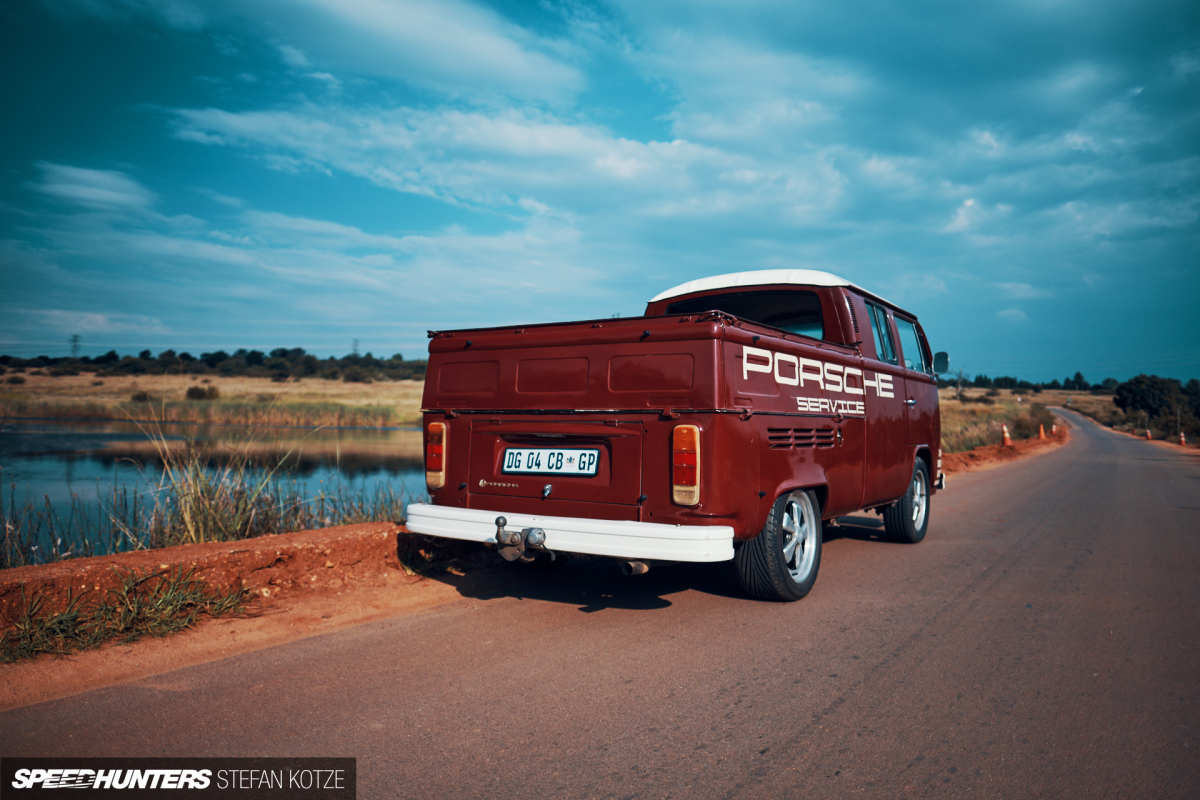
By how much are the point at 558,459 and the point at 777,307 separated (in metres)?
2.72

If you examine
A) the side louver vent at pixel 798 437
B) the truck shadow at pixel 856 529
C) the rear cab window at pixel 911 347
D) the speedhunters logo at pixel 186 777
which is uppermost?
the rear cab window at pixel 911 347

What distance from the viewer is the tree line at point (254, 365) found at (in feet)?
193

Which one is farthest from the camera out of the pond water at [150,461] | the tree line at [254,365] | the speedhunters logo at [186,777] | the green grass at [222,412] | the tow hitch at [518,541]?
the tree line at [254,365]

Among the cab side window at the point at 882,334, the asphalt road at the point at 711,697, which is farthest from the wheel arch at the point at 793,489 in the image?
the cab side window at the point at 882,334

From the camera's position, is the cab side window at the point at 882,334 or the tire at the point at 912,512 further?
the tire at the point at 912,512

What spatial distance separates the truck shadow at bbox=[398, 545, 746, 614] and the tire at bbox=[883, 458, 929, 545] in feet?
7.16

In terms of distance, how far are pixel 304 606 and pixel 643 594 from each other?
235 cm

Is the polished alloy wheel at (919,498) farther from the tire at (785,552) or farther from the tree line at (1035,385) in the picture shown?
the tree line at (1035,385)

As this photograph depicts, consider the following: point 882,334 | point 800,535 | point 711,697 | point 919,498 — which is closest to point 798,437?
point 800,535

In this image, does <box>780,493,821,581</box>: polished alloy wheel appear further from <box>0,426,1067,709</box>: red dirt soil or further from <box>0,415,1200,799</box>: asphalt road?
<box>0,426,1067,709</box>: red dirt soil

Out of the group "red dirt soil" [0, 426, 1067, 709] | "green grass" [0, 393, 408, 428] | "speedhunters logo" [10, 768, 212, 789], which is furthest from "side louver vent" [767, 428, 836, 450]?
"green grass" [0, 393, 408, 428]

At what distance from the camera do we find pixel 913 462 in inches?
286

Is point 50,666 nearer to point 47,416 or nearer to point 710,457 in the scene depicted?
point 710,457

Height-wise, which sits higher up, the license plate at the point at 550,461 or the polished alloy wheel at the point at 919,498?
the license plate at the point at 550,461
